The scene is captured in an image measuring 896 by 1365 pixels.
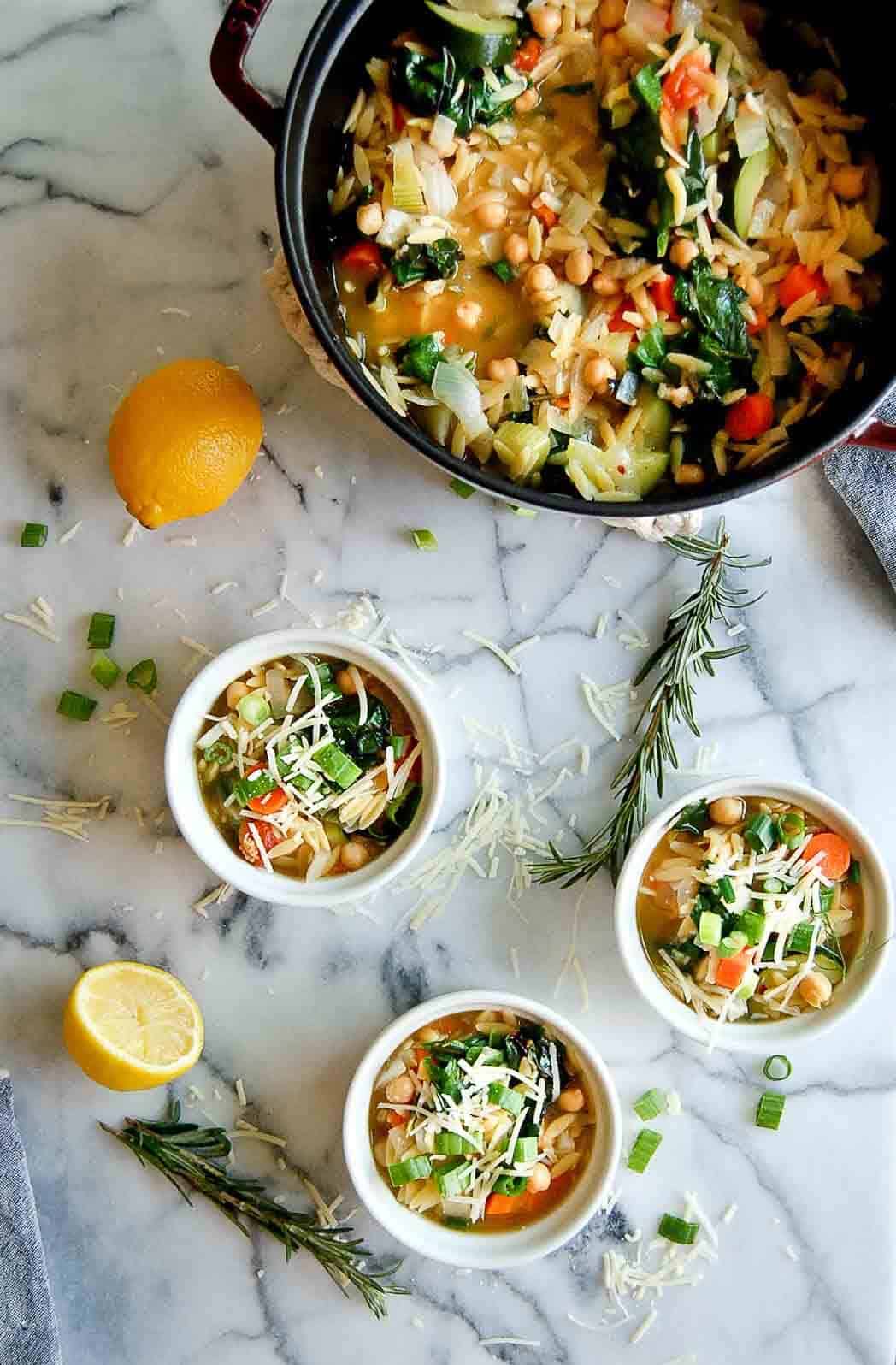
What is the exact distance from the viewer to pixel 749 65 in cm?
189

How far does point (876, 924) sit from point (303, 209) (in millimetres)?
1444

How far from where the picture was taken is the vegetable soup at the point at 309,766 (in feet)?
6.93

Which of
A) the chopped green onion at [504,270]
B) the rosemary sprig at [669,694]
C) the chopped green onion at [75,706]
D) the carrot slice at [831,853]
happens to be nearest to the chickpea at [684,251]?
the chopped green onion at [504,270]

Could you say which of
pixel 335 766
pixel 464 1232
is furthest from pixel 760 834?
pixel 464 1232

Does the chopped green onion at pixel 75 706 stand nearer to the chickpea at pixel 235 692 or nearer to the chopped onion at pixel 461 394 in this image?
the chickpea at pixel 235 692

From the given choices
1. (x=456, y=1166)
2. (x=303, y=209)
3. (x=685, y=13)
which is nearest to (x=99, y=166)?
(x=303, y=209)

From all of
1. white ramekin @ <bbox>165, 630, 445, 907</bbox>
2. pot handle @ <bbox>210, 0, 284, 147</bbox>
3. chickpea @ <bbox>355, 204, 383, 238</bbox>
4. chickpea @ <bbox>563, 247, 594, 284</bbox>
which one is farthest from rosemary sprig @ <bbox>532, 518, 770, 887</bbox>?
pot handle @ <bbox>210, 0, 284, 147</bbox>

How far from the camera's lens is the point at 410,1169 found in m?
2.13

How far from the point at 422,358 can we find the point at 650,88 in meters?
0.48

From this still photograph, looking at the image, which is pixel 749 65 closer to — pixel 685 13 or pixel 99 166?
pixel 685 13

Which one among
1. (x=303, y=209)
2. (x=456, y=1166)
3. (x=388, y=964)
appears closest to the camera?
(x=303, y=209)

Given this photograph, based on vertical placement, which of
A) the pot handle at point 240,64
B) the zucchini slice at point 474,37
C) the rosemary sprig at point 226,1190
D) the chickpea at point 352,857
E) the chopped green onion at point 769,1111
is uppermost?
the zucchini slice at point 474,37

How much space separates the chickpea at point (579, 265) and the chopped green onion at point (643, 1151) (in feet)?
4.76

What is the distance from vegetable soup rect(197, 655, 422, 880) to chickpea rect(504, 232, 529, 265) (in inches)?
27.6
